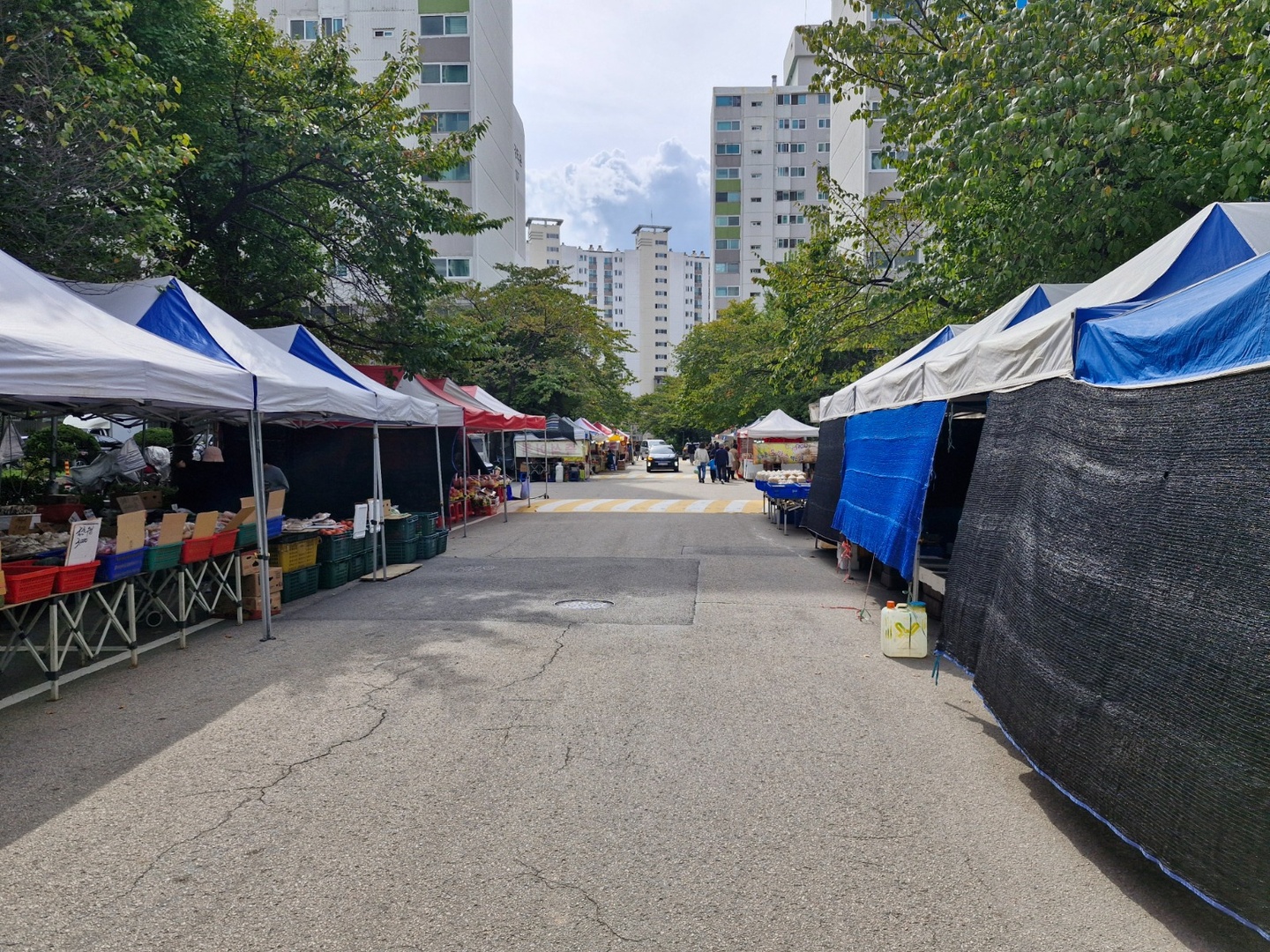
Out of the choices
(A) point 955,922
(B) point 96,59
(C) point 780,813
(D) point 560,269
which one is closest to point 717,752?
(C) point 780,813

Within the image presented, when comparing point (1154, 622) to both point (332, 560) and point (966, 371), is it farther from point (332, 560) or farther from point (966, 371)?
point (332, 560)

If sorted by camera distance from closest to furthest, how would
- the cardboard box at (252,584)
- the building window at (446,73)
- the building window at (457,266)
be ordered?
the cardboard box at (252,584), the building window at (457,266), the building window at (446,73)

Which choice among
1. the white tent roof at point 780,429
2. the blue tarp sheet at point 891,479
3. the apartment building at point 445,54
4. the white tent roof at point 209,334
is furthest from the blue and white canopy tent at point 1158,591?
the apartment building at point 445,54

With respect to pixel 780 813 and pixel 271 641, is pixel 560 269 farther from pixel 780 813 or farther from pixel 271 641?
pixel 780 813

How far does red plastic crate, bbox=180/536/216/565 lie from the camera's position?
738 centimetres

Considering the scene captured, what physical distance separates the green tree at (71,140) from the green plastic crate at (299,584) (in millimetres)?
4119

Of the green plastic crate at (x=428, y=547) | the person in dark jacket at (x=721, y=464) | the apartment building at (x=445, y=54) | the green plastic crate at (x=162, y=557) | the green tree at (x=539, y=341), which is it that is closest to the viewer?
the green plastic crate at (x=162, y=557)

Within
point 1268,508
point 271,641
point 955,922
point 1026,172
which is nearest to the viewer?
point 1268,508

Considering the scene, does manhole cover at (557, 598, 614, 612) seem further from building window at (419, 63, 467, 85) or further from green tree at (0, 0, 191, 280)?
building window at (419, 63, 467, 85)

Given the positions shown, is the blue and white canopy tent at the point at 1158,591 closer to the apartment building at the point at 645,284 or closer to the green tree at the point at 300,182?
the green tree at the point at 300,182

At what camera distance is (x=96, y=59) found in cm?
953

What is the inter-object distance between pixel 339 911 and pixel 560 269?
1587 inches

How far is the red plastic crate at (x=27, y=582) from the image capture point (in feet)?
18.0

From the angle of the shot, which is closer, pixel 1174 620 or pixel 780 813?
pixel 1174 620
